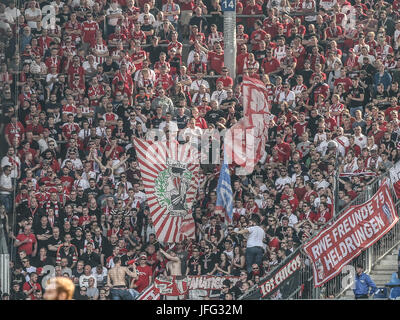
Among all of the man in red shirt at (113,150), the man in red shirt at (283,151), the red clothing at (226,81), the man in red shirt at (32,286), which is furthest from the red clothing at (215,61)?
the man in red shirt at (32,286)

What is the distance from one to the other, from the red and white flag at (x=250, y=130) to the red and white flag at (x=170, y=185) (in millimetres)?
737

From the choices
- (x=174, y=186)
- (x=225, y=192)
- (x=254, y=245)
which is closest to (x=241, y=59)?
(x=174, y=186)

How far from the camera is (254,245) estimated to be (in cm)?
1661

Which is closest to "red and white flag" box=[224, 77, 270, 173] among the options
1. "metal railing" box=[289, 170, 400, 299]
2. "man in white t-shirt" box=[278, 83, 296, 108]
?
"man in white t-shirt" box=[278, 83, 296, 108]

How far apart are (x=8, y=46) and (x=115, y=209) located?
725 centimetres

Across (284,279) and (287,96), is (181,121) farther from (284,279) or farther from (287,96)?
(284,279)

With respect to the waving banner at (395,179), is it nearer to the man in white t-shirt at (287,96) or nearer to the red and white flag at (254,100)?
the red and white flag at (254,100)

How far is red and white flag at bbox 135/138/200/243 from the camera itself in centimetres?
Answer: 1734

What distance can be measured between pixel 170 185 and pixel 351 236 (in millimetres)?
3618

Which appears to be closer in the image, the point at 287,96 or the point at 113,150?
the point at 113,150

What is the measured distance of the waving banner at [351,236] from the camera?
1548 centimetres

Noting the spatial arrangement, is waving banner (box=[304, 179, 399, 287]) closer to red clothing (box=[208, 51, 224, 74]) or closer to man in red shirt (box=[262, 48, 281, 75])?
man in red shirt (box=[262, 48, 281, 75])

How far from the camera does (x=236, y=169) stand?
1798 centimetres
